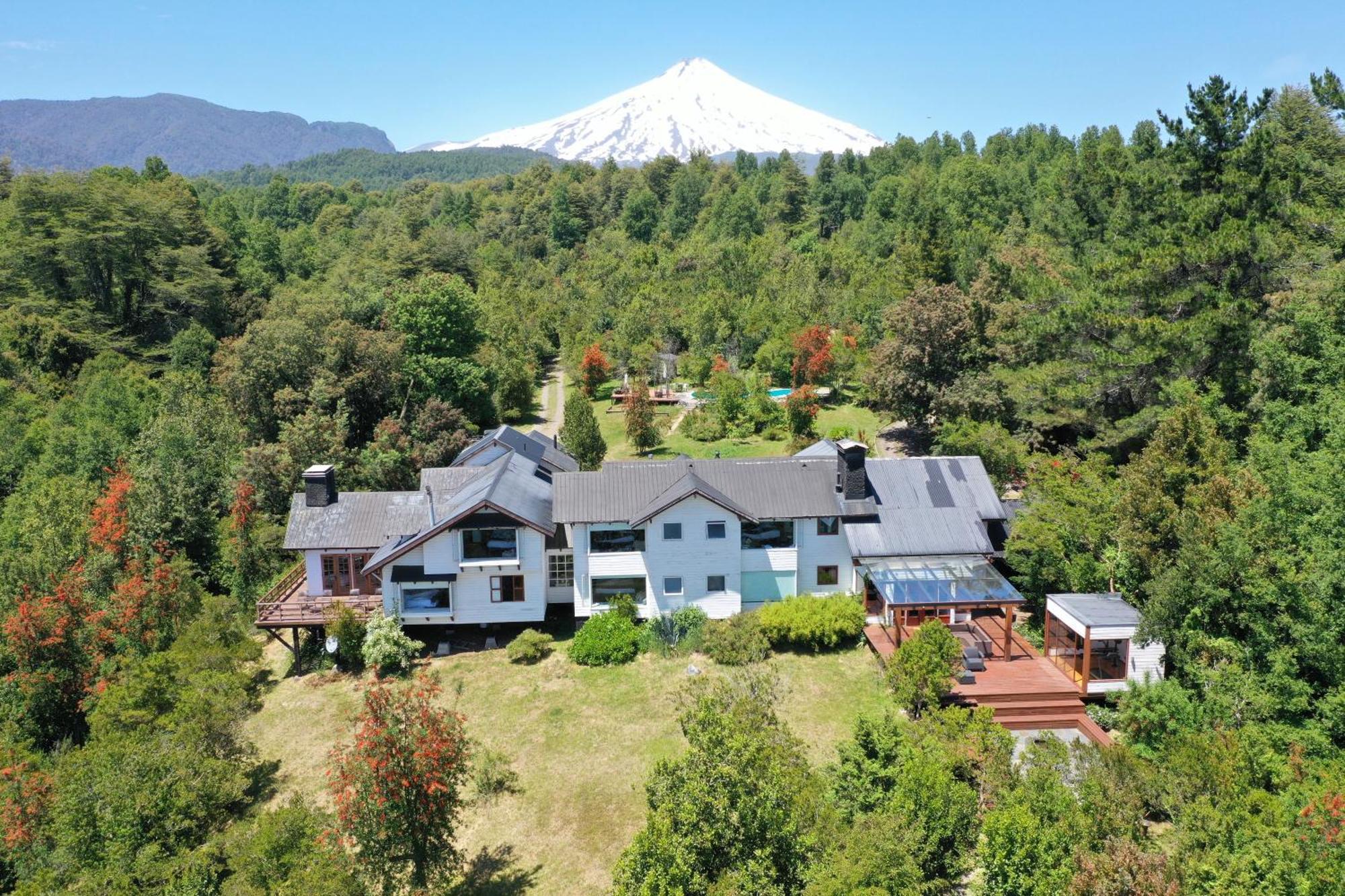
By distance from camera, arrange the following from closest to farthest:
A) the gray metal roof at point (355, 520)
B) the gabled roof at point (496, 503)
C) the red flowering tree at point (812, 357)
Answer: the gabled roof at point (496, 503) → the gray metal roof at point (355, 520) → the red flowering tree at point (812, 357)

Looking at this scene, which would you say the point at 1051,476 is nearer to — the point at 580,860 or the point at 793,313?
the point at 580,860

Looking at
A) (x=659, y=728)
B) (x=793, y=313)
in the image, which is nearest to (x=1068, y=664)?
(x=659, y=728)

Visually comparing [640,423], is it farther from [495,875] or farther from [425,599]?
[495,875]

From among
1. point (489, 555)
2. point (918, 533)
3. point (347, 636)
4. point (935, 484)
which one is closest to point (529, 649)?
point (489, 555)

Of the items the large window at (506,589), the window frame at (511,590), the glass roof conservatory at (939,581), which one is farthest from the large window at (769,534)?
the large window at (506,589)

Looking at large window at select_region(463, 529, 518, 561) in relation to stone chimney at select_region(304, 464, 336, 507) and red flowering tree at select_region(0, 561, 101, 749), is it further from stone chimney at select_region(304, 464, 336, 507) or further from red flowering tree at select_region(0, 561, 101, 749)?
red flowering tree at select_region(0, 561, 101, 749)

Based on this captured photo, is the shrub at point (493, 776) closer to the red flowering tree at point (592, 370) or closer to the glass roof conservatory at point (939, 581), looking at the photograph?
the glass roof conservatory at point (939, 581)
